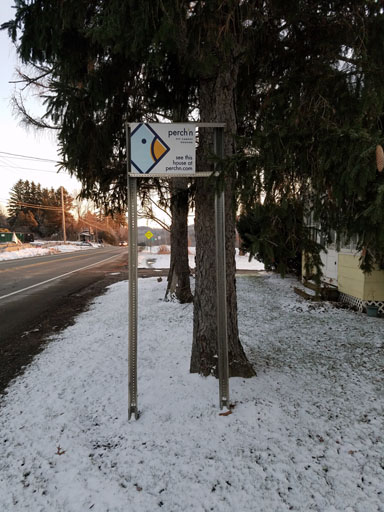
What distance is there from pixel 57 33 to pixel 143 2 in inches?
46.6

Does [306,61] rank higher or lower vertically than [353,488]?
higher

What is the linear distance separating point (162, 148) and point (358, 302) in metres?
6.40

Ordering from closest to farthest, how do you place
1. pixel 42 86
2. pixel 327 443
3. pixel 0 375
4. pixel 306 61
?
pixel 327 443 < pixel 306 61 < pixel 0 375 < pixel 42 86

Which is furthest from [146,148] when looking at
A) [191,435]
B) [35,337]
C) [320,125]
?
[35,337]

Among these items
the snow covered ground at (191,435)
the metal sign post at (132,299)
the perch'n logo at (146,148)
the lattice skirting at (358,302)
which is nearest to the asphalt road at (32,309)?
the snow covered ground at (191,435)

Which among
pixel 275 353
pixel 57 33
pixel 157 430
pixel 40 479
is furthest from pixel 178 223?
pixel 40 479

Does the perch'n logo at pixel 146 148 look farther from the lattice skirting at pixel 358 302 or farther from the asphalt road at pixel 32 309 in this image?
the lattice skirting at pixel 358 302

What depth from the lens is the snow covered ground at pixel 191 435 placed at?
1914 mm

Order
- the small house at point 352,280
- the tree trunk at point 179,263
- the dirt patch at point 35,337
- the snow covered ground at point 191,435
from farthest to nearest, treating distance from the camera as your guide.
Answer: the tree trunk at point 179,263, the small house at point 352,280, the dirt patch at point 35,337, the snow covered ground at point 191,435

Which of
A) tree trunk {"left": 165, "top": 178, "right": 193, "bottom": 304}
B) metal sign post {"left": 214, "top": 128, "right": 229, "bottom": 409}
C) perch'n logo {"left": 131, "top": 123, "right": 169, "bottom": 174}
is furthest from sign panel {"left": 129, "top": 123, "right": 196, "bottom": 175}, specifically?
tree trunk {"left": 165, "top": 178, "right": 193, "bottom": 304}

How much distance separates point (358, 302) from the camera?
6.94 metres

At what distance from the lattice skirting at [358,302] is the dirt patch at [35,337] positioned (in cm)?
649

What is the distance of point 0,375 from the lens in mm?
3805

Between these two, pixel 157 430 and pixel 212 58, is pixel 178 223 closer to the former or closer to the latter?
pixel 212 58
